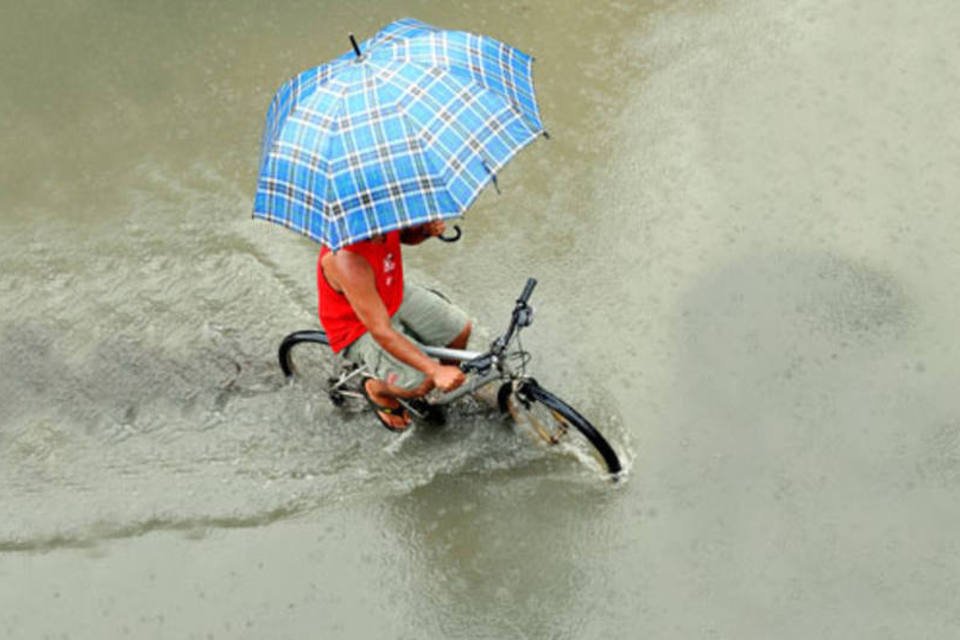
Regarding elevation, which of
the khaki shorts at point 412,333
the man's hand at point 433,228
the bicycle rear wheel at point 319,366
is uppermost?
the man's hand at point 433,228

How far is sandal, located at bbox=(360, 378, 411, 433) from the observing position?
3.65 metres

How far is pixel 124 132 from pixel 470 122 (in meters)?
2.91

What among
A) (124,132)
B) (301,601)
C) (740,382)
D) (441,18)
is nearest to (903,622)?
(740,382)

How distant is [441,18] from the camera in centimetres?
511

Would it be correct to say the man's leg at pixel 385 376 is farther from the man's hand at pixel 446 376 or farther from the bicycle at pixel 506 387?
the man's hand at pixel 446 376

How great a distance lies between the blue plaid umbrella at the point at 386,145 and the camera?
8.48 ft

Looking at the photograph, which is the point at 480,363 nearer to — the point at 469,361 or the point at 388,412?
the point at 469,361

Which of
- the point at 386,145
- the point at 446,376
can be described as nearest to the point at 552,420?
the point at 446,376

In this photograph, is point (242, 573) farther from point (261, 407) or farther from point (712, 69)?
point (712, 69)

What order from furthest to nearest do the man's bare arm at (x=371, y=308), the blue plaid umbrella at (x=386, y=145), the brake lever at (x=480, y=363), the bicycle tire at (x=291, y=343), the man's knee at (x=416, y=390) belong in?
the bicycle tire at (x=291, y=343) → the man's knee at (x=416, y=390) → the brake lever at (x=480, y=363) → the man's bare arm at (x=371, y=308) → the blue plaid umbrella at (x=386, y=145)

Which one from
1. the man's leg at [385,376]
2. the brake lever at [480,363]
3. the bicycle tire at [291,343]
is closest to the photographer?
the brake lever at [480,363]

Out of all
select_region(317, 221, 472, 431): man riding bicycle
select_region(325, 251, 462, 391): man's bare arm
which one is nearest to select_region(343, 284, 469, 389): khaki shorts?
select_region(317, 221, 472, 431): man riding bicycle

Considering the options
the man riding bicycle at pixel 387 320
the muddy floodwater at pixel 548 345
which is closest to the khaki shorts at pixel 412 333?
the man riding bicycle at pixel 387 320

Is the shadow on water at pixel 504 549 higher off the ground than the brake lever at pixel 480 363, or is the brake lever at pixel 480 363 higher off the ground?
the brake lever at pixel 480 363
